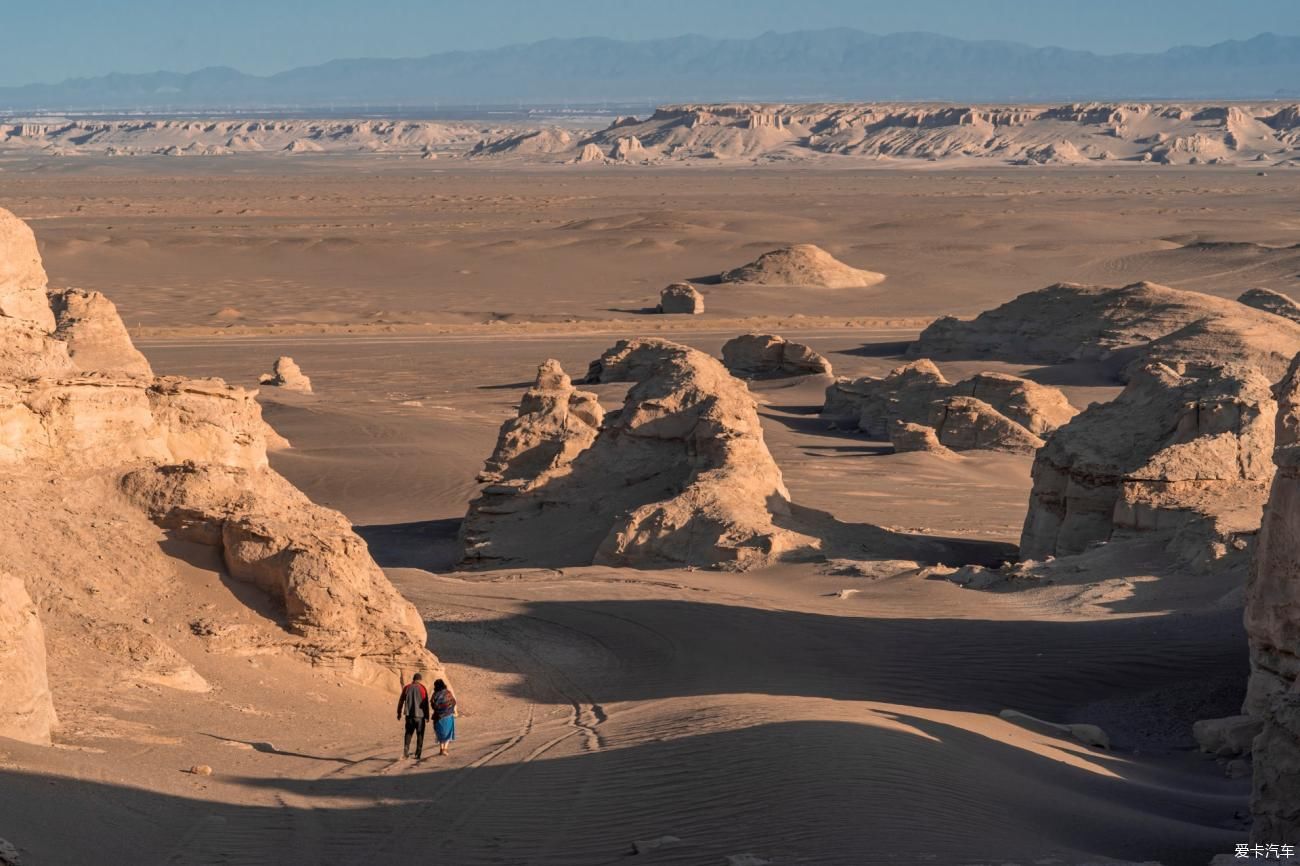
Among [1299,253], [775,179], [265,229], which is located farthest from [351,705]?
[775,179]

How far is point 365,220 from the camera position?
259 ft

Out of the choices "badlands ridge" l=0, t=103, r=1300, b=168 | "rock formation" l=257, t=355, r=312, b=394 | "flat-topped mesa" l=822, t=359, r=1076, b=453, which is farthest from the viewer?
"badlands ridge" l=0, t=103, r=1300, b=168

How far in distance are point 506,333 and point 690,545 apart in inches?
992

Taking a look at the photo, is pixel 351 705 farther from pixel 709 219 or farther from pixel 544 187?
pixel 544 187

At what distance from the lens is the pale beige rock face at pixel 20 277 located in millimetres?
12125

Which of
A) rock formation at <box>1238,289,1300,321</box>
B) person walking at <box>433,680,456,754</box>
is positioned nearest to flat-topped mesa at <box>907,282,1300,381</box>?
rock formation at <box>1238,289,1300,321</box>

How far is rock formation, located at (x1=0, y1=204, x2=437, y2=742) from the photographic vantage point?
10844mm

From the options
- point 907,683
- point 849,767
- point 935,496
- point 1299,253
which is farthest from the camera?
point 1299,253

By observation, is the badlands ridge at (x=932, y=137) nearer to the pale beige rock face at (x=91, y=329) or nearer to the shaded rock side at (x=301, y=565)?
the pale beige rock face at (x=91, y=329)

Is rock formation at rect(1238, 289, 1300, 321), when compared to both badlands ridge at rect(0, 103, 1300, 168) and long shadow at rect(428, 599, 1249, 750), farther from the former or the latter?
badlands ridge at rect(0, 103, 1300, 168)

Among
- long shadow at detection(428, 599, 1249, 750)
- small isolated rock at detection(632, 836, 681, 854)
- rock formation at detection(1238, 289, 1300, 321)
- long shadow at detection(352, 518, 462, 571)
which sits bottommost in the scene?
long shadow at detection(352, 518, 462, 571)

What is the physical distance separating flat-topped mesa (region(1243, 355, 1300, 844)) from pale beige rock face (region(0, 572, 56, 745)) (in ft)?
20.8

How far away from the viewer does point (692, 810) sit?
8984 millimetres

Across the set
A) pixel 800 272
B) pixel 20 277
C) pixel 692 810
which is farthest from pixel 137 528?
pixel 800 272
